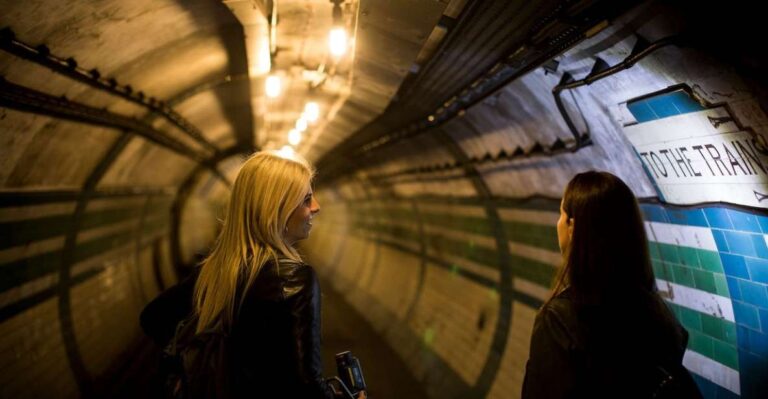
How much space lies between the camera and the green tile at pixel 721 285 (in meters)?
3.65

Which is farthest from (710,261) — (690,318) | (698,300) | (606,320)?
(606,320)

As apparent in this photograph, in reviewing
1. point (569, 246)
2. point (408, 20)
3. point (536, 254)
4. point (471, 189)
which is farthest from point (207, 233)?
point (569, 246)

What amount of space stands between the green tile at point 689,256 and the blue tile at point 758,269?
0.58 meters

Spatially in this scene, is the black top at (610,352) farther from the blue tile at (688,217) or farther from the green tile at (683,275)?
the green tile at (683,275)

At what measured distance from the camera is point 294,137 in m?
12.5

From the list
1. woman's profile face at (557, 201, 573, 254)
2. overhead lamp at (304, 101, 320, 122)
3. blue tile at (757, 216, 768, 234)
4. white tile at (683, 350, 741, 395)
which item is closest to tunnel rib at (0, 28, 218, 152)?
overhead lamp at (304, 101, 320, 122)

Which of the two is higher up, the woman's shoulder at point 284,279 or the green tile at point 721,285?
the woman's shoulder at point 284,279

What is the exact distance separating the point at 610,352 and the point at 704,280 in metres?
2.52

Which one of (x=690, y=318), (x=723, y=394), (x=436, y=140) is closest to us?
(x=723, y=394)

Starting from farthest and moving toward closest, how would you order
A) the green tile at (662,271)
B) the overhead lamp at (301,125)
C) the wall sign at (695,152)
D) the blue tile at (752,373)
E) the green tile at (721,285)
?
the overhead lamp at (301,125) → the green tile at (662,271) → the green tile at (721,285) → the blue tile at (752,373) → the wall sign at (695,152)

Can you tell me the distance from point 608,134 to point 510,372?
434cm

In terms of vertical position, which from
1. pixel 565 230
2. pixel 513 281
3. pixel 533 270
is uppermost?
pixel 565 230

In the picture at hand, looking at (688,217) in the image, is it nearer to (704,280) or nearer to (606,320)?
(704,280)

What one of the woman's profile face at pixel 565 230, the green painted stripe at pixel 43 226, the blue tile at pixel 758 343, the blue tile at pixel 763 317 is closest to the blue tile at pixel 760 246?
the blue tile at pixel 763 317
